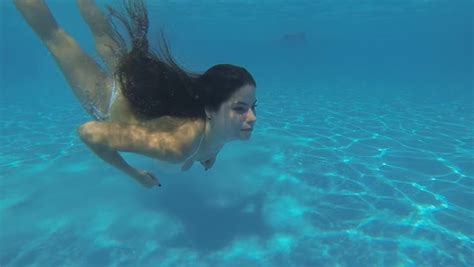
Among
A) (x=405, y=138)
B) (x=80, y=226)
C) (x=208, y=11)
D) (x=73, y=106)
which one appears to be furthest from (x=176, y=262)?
(x=208, y=11)

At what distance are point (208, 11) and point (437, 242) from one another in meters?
40.6

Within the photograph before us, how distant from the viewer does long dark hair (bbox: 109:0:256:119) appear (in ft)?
11.6

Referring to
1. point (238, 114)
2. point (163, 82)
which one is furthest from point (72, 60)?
point (238, 114)

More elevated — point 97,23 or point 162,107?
point 97,23

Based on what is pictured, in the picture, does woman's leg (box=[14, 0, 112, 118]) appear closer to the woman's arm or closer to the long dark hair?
the long dark hair

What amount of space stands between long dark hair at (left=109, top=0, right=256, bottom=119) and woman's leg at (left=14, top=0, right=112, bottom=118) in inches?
33.5

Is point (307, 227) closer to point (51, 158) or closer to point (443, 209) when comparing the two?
point (443, 209)

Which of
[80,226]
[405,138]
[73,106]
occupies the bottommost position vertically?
[405,138]

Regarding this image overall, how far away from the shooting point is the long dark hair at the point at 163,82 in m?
3.54

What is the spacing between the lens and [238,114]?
360 centimetres

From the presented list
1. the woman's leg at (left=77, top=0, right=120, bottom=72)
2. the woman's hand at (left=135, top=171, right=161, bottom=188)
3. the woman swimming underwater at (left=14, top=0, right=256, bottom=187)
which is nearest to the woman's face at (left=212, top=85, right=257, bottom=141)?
the woman swimming underwater at (left=14, top=0, right=256, bottom=187)

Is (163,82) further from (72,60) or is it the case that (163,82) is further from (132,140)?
(72,60)

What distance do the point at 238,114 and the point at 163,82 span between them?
0.79 m

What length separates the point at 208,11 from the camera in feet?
139
